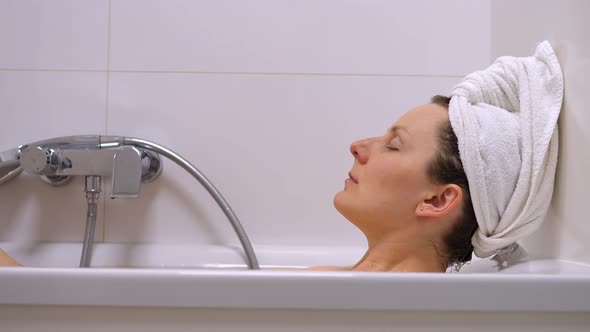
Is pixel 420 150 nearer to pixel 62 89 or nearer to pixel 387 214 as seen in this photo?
pixel 387 214

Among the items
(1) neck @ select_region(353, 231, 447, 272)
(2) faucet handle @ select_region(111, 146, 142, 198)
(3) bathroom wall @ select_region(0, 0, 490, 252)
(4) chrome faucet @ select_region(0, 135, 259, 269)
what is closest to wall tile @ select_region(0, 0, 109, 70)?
(3) bathroom wall @ select_region(0, 0, 490, 252)

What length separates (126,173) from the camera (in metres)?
1.29

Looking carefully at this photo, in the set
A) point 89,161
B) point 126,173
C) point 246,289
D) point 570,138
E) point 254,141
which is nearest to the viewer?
point 246,289

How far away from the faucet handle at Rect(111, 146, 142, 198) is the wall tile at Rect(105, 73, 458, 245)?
25 centimetres

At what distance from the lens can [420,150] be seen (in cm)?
100

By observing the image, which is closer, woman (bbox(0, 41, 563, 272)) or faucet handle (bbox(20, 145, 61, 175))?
woman (bbox(0, 41, 563, 272))

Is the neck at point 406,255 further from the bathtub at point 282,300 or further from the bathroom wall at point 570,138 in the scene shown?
the bathtub at point 282,300

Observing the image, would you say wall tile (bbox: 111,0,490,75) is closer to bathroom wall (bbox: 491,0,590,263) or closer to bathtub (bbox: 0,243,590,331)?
bathroom wall (bbox: 491,0,590,263)

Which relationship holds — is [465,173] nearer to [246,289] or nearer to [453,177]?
[453,177]

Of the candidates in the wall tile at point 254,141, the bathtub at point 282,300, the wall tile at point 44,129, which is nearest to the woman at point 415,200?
the bathtub at point 282,300

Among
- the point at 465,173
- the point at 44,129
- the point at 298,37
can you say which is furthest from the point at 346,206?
the point at 44,129

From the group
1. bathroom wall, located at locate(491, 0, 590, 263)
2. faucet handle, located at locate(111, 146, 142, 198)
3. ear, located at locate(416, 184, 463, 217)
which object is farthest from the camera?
faucet handle, located at locate(111, 146, 142, 198)

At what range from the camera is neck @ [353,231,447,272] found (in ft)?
3.30

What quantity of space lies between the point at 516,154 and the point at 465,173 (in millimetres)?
81
